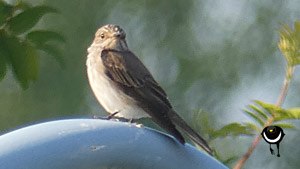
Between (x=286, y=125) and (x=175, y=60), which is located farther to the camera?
(x=175, y=60)

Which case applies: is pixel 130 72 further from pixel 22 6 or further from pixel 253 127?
pixel 253 127

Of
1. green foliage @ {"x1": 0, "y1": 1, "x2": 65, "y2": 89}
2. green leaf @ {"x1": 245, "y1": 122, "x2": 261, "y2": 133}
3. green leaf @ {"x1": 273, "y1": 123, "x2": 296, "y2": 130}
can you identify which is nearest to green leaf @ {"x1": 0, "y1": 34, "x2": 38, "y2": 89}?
green foliage @ {"x1": 0, "y1": 1, "x2": 65, "y2": 89}

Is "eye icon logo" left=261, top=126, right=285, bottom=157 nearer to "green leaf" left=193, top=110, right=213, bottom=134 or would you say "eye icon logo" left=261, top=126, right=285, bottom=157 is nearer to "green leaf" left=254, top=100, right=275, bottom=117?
"green leaf" left=254, top=100, right=275, bottom=117

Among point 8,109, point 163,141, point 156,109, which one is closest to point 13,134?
point 163,141

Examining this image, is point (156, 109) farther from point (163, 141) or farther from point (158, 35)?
point (158, 35)

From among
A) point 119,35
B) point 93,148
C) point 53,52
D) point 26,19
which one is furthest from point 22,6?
point 119,35

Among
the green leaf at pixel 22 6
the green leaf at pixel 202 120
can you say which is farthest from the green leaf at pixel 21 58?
the green leaf at pixel 202 120
